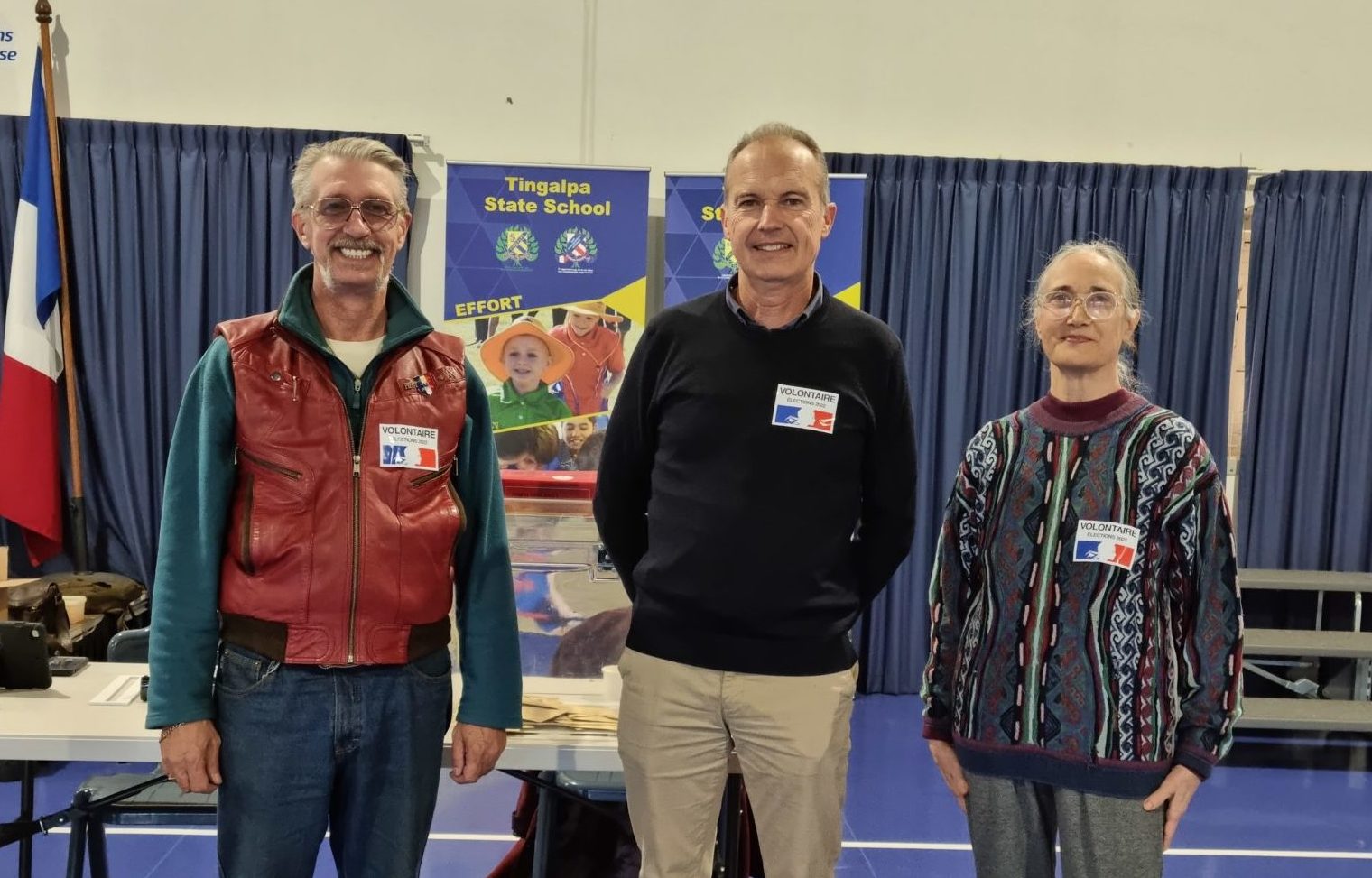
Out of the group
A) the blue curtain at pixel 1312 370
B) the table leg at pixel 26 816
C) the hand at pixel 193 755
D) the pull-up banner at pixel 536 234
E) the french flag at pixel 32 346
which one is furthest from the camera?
the blue curtain at pixel 1312 370

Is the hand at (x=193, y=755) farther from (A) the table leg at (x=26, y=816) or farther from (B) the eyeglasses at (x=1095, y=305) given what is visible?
(B) the eyeglasses at (x=1095, y=305)

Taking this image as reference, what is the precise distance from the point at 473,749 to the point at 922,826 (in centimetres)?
234

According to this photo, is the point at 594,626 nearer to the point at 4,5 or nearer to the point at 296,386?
the point at 296,386

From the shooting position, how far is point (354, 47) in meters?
4.88

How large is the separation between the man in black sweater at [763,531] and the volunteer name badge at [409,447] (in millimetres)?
368

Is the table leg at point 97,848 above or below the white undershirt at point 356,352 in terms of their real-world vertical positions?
below

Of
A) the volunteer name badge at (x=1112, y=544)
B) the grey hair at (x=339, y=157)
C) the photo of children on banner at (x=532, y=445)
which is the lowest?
the photo of children on banner at (x=532, y=445)

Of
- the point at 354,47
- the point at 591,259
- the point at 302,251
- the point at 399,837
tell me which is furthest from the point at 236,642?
the point at 354,47

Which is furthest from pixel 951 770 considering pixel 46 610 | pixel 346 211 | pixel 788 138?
pixel 46 610

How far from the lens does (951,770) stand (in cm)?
170

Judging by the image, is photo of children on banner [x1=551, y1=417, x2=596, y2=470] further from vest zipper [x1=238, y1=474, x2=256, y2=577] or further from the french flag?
vest zipper [x1=238, y1=474, x2=256, y2=577]

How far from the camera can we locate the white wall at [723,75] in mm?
4840

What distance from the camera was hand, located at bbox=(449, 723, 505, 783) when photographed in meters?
1.66

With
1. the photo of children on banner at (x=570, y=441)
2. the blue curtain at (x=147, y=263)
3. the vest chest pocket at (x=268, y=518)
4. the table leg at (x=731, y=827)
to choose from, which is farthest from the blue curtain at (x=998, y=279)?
the vest chest pocket at (x=268, y=518)
